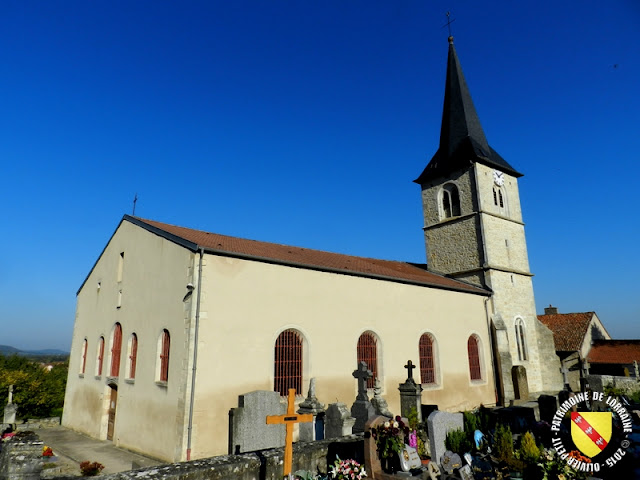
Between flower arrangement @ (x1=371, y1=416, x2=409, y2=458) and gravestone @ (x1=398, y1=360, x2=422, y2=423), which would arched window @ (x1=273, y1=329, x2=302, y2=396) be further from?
flower arrangement @ (x1=371, y1=416, x2=409, y2=458)

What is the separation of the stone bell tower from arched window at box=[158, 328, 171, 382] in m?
13.6

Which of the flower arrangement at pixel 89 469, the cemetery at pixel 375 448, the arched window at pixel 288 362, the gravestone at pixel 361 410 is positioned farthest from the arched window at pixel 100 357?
the gravestone at pixel 361 410

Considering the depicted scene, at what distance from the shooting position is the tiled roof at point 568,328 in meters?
23.7

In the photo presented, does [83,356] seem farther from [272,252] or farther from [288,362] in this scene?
[288,362]

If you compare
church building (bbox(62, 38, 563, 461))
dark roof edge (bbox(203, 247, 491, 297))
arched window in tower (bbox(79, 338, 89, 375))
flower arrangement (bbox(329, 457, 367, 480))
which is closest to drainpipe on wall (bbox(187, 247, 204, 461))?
church building (bbox(62, 38, 563, 461))

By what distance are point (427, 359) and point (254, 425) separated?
8187 millimetres

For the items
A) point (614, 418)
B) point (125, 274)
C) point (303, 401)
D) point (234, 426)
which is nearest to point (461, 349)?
point (303, 401)

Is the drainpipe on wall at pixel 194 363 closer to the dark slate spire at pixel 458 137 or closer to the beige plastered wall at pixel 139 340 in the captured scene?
the beige plastered wall at pixel 139 340

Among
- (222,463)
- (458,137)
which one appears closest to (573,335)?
(458,137)

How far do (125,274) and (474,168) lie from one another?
53.4ft

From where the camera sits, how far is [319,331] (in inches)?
485

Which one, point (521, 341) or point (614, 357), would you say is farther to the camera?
point (614, 357)

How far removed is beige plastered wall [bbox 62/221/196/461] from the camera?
1017cm

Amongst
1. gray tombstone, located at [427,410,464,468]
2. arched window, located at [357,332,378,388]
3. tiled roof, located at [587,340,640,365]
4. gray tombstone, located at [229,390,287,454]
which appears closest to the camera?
gray tombstone, located at [427,410,464,468]
